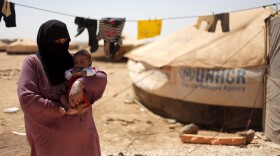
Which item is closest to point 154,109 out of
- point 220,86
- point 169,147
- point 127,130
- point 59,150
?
point 127,130

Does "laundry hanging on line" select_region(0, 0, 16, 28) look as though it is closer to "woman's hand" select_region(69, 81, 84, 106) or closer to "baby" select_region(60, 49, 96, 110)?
"baby" select_region(60, 49, 96, 110)

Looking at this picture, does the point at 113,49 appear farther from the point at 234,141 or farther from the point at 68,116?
the point at 68,116

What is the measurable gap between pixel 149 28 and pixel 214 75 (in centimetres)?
161

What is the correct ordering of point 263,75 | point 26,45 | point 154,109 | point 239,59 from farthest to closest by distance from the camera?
point 26,45 → point 154,109 → point 239,59 → point 263,75

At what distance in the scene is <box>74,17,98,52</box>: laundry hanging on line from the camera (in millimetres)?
Answer: 6195

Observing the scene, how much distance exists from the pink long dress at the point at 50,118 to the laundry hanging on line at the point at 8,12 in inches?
116

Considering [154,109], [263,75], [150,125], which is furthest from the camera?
[154,109]

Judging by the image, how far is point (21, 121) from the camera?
6387 mm

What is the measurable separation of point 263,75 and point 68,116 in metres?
4.82

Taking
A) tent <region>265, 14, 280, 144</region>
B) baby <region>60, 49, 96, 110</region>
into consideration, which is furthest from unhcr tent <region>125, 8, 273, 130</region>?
baby <region>60, 49, 96, 110</region>

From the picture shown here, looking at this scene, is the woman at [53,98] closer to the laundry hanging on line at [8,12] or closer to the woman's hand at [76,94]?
the woman's hand at [76,94]

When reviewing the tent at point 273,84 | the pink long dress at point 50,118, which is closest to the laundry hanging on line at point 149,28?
the tent at point 273,84

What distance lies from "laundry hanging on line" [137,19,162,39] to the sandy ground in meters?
1.95

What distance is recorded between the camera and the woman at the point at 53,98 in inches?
82.6
